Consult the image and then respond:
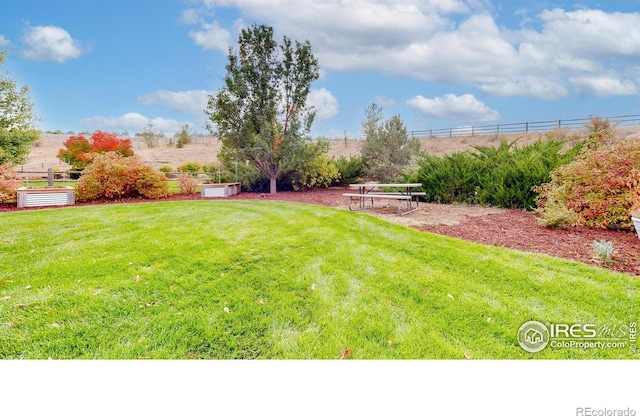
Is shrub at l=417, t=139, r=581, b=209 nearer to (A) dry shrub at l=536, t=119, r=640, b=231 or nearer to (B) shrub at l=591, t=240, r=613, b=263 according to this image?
(A) dry shrub at l=536, t=119, r=640, b=231

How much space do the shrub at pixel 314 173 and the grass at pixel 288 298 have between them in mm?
6770

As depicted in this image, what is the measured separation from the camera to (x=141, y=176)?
796 centimetres

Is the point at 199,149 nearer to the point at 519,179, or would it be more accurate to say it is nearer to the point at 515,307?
the point at 519,179

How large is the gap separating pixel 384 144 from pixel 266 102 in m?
4.37

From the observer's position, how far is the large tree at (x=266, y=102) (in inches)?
351

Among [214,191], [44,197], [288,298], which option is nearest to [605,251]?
[288,298]

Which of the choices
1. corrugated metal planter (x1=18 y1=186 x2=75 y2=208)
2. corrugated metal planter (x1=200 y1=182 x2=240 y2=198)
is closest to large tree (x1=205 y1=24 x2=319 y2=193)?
corrugated metal planter (x1=200 y1=182 x2=240 y2=198)

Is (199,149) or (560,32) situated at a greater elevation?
(199,149)

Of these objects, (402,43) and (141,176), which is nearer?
(402,43)

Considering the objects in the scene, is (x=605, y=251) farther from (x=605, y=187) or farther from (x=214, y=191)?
(x=214, y=191)

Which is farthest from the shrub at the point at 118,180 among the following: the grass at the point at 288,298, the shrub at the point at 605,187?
the shrub at the point at 605,187

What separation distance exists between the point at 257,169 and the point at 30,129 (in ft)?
18.6

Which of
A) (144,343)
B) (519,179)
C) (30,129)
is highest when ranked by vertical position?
(30,129)
